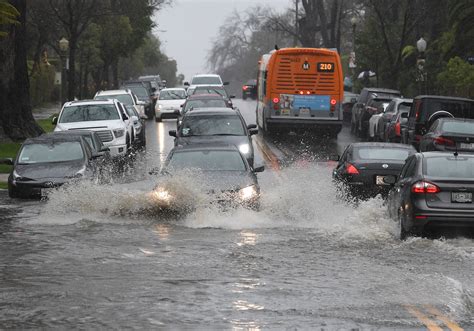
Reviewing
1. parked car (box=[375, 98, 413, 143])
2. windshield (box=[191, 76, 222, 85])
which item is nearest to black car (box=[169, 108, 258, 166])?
parked car (box=[375, 98, 413, 143])

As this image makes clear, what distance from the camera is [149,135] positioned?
44219 mm

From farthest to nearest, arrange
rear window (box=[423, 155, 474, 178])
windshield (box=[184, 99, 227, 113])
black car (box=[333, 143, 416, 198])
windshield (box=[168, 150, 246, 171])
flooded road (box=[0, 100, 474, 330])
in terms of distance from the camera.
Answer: windshield (box=[184, 99, 227, 113]), black car (box=[333, 143, 416, 198]), windshield (box=[168, 150, 246, 171]), rear window (box=[423, 155, 474, 178]), flooded road (box=[0, 100, 474, 330])

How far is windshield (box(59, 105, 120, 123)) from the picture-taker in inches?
1271

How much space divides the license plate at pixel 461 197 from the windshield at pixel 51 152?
1048 cm

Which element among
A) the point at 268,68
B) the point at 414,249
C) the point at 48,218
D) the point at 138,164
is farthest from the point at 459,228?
the point at 268,68

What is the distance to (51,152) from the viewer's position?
934 inches

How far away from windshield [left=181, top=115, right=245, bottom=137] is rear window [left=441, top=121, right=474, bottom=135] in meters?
5.10

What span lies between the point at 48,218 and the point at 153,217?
192 cm

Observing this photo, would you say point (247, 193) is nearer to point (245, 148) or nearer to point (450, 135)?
A: point (245, 148)

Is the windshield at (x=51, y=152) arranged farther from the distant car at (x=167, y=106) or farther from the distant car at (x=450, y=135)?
the distant car at (x=167, y=106)

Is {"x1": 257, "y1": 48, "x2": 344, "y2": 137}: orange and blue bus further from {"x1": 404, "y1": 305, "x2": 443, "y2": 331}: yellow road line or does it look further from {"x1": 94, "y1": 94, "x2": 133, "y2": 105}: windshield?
{"x1": 404, "y1": 305, "x2": 443, "y2": 331}: yellow road line

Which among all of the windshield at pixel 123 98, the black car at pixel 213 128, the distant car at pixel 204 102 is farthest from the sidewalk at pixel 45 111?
the black car at pixel 213 128

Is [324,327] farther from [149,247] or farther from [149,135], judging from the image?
[149,135]

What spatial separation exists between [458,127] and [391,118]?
30.0ft
